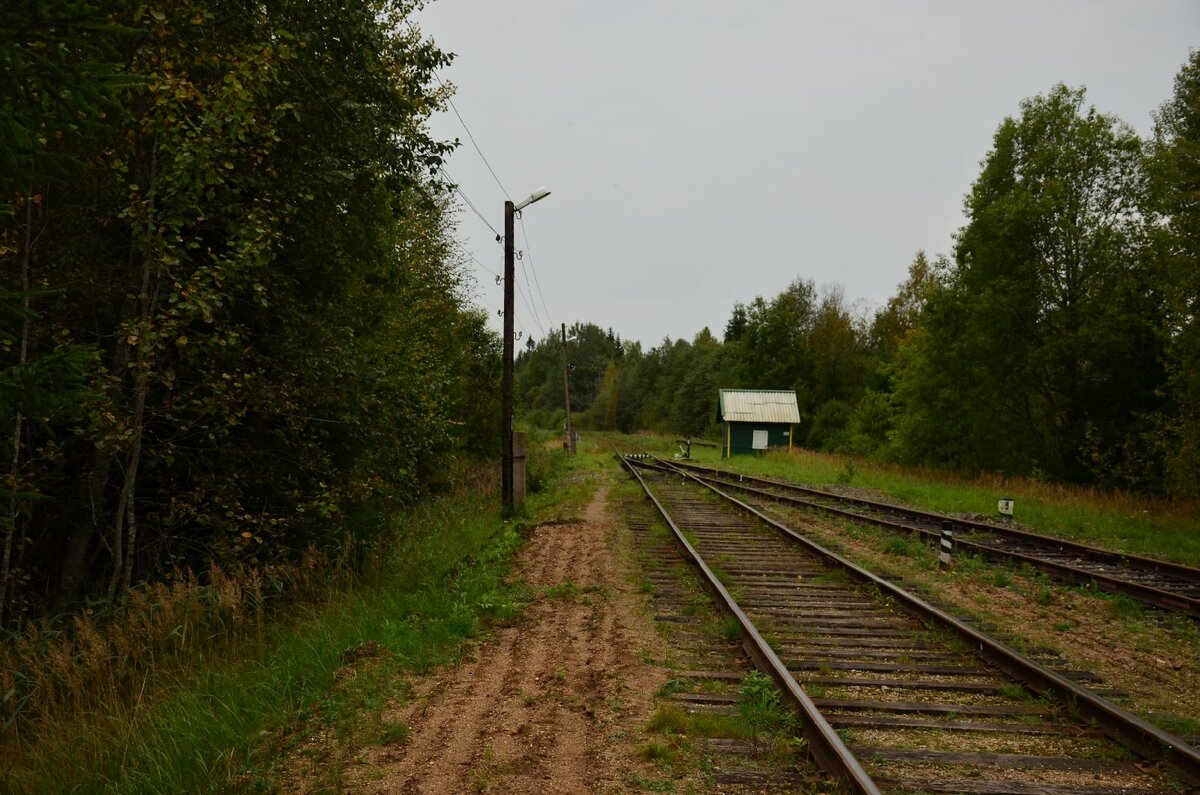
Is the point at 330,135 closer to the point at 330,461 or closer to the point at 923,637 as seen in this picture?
the point at 330,461

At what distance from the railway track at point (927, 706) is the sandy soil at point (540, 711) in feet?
3.81

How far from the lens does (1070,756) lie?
4605 millimetres

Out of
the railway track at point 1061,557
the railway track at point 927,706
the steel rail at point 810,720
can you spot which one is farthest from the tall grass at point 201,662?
the railway track at point 1061,557

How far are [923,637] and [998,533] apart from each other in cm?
780

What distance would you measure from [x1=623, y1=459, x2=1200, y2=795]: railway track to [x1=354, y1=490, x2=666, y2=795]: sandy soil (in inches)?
45.7

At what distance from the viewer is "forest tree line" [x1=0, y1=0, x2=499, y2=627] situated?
6.94 m

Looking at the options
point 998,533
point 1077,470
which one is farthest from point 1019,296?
point 998,533

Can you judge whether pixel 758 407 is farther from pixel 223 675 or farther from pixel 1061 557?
pixel 223 675

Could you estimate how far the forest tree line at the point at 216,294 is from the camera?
6.94m

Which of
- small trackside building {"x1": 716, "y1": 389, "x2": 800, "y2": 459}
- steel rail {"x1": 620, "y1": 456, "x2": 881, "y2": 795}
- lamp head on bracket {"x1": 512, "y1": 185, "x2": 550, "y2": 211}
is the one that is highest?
lamp head on bracket {"x1": 512, "y1": 185, "x2": 550, "y2": 211}

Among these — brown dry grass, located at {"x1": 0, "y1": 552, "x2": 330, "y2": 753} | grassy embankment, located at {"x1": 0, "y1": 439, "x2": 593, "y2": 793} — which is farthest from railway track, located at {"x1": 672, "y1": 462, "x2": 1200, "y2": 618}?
brown dry grass, located at {"x1": 0, "y1": 552, "x2": 330, "y2": 753}

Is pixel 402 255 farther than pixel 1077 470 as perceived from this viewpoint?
No

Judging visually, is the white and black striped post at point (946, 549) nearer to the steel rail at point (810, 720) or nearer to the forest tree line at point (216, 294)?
the steel rail at point (810, 720)

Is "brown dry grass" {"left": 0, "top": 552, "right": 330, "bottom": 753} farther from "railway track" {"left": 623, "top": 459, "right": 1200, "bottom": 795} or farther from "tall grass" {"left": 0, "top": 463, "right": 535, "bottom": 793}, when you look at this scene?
"railway track" {"left": 623, "top": 459, "right": 1200, "bottom": 795}
